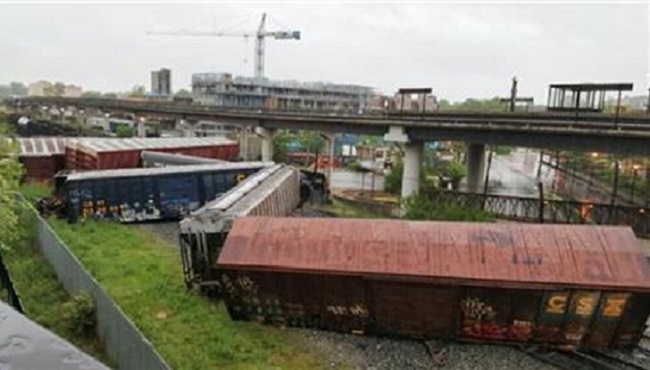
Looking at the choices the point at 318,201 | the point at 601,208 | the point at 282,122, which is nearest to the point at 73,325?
the point at 318,201

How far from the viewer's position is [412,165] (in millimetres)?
36562

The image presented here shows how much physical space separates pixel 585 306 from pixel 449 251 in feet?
9.98

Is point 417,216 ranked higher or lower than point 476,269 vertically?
lower

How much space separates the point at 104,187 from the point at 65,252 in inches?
345

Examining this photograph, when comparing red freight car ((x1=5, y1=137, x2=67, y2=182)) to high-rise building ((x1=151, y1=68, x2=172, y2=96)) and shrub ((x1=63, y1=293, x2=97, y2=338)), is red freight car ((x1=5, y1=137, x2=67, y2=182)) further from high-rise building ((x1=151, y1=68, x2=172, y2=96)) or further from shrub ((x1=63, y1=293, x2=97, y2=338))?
high-rise building ((x1=151, y1=68, x2=172, y2=96))

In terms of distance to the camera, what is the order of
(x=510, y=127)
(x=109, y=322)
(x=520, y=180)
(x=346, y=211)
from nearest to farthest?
(x=109, y=322), (x=510, y=127), (x=346, y=211), (x=520, y=180)

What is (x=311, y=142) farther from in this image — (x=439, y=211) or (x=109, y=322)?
(x=109, y=322)

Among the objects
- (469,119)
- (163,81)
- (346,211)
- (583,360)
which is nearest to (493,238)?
(583,360)

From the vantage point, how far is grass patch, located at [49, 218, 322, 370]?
1225 centimetres

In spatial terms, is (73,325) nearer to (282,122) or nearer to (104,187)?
(104,187)

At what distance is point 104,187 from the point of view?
24.4 m

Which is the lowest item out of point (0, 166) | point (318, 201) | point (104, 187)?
point (318, 201)

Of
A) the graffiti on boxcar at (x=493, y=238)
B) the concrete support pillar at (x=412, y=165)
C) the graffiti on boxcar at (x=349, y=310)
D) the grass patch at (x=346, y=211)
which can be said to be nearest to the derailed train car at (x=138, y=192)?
the grass patch at (x=346, y=211)

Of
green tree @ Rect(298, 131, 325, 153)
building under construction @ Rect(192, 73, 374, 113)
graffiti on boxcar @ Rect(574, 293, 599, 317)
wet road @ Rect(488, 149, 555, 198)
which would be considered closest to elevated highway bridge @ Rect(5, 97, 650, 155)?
graffiti on boxcar @ Rect(574, 293, 599, 317)
